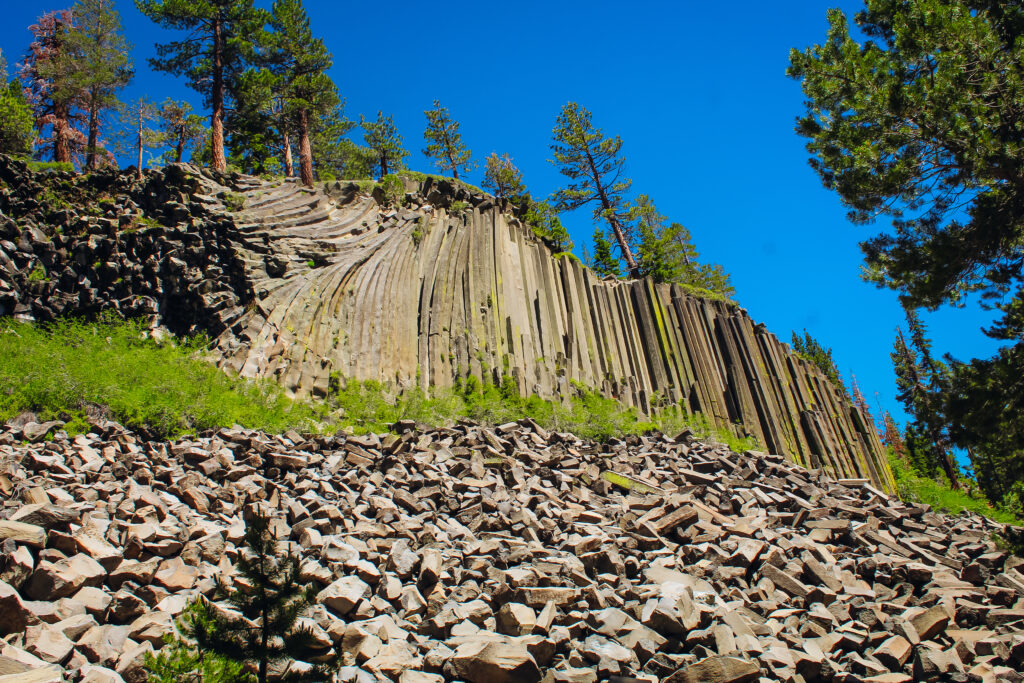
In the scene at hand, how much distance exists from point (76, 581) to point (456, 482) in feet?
15.7

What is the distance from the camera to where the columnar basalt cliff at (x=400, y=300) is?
14156mm

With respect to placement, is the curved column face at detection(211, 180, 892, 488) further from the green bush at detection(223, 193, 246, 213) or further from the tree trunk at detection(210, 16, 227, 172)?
the tree trunk at detection(210, 16, 227, 172)

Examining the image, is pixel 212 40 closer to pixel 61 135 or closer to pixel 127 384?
pixel 61 135

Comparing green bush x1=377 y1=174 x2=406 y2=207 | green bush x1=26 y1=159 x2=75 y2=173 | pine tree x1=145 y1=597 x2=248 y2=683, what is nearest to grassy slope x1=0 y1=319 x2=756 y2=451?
green bush x1=26 y1=159 x2=75 y2=173

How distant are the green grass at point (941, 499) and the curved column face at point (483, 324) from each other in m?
1.10

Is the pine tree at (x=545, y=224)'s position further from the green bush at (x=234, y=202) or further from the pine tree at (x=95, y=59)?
the pine tree at (x=95, y=59)

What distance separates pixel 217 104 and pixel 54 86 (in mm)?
13713

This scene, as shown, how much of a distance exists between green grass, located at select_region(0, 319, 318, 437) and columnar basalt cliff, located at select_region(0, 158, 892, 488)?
3.19 feet

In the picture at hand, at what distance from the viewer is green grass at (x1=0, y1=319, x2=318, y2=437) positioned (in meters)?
9.05

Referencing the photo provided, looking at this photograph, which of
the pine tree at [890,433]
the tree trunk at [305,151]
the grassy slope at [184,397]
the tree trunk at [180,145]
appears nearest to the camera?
the grassy slope at [184,397]

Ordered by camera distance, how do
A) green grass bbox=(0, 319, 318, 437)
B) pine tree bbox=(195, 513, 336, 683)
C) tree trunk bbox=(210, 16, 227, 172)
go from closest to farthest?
1. pine tree bbox=(195, 513, 336, 683)
2. green grass bbox=(0, 319, 318, 437)
3. tree trunk bbox=(210, 16, 227, 172)

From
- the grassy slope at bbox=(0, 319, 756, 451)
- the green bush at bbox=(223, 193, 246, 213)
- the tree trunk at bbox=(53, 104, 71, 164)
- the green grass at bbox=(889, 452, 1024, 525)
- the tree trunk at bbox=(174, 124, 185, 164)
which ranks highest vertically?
the tree trunk at bbox=(174, 124, 185, 164)

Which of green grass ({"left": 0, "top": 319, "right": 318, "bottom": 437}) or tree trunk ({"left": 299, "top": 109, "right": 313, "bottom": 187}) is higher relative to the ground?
tree trunk ({"left": 299, "top": 109, "right": 313, "bottom": 187})

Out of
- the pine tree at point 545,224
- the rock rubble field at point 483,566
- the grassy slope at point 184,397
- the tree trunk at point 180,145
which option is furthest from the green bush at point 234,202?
the tree trunk at point 180,145
